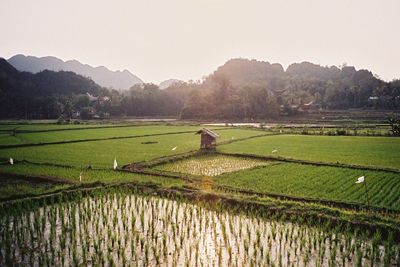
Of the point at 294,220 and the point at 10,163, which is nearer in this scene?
the point at 294,220

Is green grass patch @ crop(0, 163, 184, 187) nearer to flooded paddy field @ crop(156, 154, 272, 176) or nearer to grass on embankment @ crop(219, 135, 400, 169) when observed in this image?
flooded paddy field @ crop(156, 154, 272, 176)

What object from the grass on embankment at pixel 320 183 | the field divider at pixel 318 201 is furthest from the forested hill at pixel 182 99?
the field divider at pixel 318 201

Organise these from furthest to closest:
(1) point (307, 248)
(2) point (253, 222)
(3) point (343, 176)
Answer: (3) point (343, 176), (2) point (253, 222), (1) point (307, 248)

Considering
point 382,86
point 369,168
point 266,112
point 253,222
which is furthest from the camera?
point 382,86

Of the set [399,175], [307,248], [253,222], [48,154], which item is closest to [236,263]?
[307,248]

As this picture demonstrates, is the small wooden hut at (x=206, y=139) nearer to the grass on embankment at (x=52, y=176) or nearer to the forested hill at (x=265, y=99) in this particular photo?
the grass on embankment at (x=52, y=176)

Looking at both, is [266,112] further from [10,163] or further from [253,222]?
[253,222]
